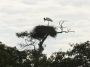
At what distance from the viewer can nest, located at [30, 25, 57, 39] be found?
44.9 metres

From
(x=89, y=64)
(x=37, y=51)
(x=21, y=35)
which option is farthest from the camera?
(x=21, y=35)

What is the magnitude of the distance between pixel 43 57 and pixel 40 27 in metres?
4.94

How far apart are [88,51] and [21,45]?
30.0 feet

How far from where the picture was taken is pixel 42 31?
4559cm

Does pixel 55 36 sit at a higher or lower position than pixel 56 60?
higher

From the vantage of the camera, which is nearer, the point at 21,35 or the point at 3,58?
the point at 3,58

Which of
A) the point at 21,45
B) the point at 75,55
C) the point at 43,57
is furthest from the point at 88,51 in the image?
the point at 21,45

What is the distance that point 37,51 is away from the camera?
4825 cm

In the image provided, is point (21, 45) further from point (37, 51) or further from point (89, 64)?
point (89, 64)

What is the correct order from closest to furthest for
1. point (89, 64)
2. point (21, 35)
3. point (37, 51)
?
point (89, 64), point (37, 51), point (21, 35)

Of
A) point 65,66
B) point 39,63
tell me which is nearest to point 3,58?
point 39,63

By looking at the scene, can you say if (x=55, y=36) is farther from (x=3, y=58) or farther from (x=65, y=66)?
(x=3, y=58)

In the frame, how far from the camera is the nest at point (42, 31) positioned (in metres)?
44.9

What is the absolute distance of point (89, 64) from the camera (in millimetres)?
44594
